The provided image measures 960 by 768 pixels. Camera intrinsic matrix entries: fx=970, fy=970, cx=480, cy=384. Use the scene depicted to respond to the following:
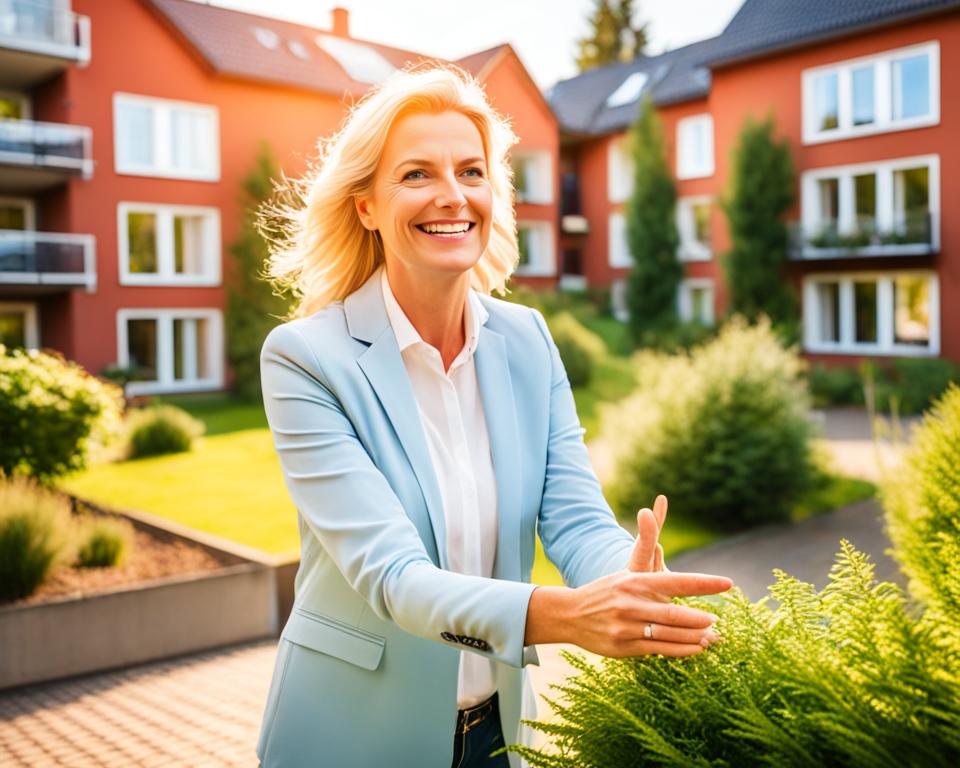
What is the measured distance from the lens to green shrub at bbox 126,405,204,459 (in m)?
15.2

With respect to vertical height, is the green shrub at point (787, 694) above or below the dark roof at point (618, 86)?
below

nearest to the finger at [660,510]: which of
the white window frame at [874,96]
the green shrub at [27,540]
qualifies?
the green shrub at [27,540]

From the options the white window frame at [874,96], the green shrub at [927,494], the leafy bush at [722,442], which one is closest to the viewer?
the green shrub at [927,494]

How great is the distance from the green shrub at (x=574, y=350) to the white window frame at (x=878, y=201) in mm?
7701

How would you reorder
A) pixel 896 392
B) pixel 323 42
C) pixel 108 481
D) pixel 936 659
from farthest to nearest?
pixel 323 42 → pixel 896 392 → pixel 108 481 → pixel 936 659

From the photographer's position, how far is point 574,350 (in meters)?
21.0

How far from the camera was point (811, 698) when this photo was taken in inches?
52.0

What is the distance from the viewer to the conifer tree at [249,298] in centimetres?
2344

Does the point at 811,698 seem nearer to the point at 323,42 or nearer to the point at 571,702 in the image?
the point at 571,702

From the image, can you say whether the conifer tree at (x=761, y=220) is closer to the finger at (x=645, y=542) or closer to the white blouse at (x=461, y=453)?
the white blouse at (x=461, y=453)

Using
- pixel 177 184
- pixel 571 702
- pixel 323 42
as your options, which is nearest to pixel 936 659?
pixel 571 702

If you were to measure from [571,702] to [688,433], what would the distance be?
8.82 m

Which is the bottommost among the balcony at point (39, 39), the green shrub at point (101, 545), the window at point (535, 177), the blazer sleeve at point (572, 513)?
the green shrub at point (101, 545)

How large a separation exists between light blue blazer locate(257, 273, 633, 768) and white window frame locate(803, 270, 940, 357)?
23819 millimetres
